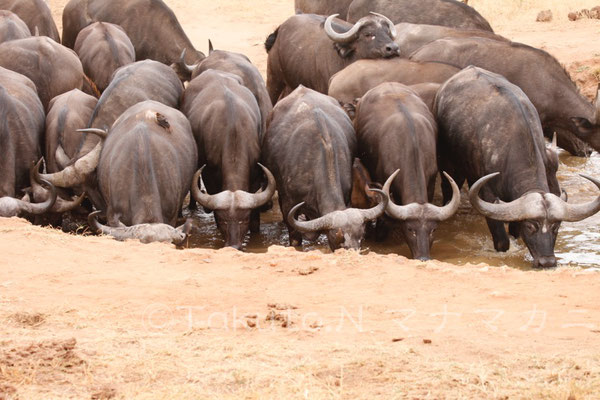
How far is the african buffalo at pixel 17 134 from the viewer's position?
38.2 feet

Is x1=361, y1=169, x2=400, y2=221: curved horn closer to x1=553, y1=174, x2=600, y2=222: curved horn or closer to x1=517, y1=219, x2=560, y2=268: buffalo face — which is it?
x1=517, y1=219, x2=560, y2=268: buffalo face

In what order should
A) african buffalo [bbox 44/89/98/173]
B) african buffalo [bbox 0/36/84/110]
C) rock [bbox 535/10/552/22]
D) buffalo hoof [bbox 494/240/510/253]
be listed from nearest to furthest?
buffalo hoof [bbox 494/240/510/253] < african buffalo [bbox 44/89/98/173] < african buffalo [bbox 0/36/84/110] < rock [bbox 535/10/552/22]

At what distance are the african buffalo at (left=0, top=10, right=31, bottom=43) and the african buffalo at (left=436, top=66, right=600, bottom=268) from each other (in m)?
6.51

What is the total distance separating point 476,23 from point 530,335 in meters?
10.9

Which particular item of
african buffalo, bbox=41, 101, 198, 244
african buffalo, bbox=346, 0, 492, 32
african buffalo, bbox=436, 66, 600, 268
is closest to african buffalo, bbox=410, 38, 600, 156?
african buffalo, bbox=436, 66, 600, 268

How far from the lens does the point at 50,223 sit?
1176 centimetres

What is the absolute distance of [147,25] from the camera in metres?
18.1

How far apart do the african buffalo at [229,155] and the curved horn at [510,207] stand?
7.12 feet

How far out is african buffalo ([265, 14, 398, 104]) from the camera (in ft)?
49.9

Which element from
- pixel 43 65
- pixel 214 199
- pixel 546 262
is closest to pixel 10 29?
pixel 43 65

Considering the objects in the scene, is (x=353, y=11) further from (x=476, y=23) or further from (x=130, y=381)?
(x=130, y=381)

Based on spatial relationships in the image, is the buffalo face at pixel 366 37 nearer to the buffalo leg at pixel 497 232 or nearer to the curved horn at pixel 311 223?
the buffalo leg at pixel 497 232

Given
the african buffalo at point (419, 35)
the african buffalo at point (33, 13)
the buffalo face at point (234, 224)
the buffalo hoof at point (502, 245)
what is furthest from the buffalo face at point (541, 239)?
the african buffalo at point (33, 13)

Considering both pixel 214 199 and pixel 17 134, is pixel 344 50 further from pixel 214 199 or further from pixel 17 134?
pixel 17 134
